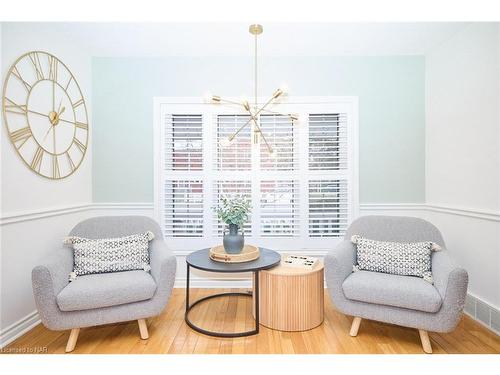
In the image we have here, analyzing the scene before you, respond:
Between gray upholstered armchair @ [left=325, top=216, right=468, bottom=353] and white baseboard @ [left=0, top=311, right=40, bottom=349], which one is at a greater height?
gray upholstered armchair @ [left=325, top=216, right=468, bottom=353]

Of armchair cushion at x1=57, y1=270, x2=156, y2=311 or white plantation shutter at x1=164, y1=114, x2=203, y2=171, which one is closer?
armchair cushion at x1=57, y1=270, x2=156, y2=311

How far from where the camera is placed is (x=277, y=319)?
223 cm

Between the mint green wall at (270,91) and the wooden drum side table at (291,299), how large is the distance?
1390 mm

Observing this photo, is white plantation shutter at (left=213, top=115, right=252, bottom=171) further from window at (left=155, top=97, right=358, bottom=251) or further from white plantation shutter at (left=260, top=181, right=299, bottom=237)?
white plantation shutter at (left=260, top=181, right=299, bottom=237)

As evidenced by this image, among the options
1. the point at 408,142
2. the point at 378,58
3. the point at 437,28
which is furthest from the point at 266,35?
the point at 408,142

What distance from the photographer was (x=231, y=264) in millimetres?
2262

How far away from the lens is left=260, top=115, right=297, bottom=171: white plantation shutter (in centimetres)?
313

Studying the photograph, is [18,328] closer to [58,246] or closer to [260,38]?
[58,246]

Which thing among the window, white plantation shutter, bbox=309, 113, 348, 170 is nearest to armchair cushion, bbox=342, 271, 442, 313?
the window

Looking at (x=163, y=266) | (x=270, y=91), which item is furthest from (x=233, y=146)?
(x=163, y=266)

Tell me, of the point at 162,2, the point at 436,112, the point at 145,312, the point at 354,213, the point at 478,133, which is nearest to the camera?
the point at 162,2

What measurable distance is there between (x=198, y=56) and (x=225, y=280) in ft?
8.30

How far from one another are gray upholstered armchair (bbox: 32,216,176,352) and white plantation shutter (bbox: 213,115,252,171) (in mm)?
1241

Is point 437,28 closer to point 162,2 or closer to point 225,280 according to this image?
point 162,2
